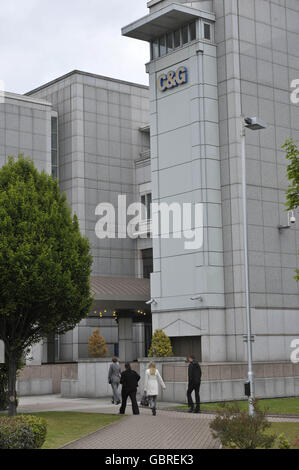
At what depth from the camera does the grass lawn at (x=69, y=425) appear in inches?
737

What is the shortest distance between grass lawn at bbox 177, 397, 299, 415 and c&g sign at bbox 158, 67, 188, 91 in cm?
1615

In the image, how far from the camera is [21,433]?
15469mm

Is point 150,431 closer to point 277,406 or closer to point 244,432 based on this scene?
point 244,432

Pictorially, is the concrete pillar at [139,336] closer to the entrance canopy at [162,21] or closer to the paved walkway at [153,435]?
the entrance canopy at [162,21]

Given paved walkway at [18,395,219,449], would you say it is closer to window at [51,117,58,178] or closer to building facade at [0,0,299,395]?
building facade at [0,0,299,395]

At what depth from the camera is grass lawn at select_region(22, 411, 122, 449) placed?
18.7 meters

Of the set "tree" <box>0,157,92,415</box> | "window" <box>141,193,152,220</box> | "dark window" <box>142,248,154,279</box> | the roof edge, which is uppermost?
the roof edge

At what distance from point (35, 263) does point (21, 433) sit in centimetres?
945

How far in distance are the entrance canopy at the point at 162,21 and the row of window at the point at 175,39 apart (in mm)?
257

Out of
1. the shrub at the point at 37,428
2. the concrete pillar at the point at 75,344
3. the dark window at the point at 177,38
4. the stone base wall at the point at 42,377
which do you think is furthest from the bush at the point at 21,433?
the concrete pillar at the point at 75,344

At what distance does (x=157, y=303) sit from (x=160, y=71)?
12056mm

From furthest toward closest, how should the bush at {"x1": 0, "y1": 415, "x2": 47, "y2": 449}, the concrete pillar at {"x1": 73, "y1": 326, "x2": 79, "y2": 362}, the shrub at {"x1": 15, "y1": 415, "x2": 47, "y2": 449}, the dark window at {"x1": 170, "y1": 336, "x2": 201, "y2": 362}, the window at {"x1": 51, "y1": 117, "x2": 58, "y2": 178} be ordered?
1. the window at {"x1": 51, "y1": 117, "x2": 58, "y2": 178}
2. the concrete pillar at {"x1": 73, "y1": 326, "x2": 79, "y2": 362}
3. the dark window at {"x1": 170, "y1": 336, "x2": 201, "y2": 362}
4. the shrub at {"x1": 15, "y1": 415, "x2": 47, "y2": 449}
5. the bush at {"x1": 0, "y1": 415, "x2": 47, "y2": 449}

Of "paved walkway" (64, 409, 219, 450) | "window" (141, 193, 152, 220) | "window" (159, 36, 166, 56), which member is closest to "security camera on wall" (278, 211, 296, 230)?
"window" (159, 36, 166, 56)
